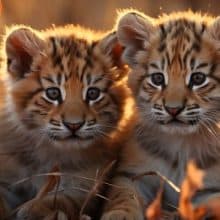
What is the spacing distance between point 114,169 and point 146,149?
0.63 ft

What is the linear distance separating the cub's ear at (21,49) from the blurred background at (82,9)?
2.63 m

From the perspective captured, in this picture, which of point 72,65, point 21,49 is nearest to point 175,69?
point 72,65

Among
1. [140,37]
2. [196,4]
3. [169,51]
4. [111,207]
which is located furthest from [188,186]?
[196,4]

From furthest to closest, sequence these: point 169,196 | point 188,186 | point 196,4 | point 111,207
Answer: point 196,4 → point 169,196 → point 111,207 → point 188,186

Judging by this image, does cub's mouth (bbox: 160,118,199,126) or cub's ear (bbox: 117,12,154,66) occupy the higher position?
cub's ear (bbox: 117,12,154,66)

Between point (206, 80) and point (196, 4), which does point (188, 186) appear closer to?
point (206, 80)

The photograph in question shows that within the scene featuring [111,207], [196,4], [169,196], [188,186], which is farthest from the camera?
[196,4]

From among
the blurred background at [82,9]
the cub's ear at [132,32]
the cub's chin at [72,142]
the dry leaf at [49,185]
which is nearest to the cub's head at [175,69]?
the cub's ear at [132,32]

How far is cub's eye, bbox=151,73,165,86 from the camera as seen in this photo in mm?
4508

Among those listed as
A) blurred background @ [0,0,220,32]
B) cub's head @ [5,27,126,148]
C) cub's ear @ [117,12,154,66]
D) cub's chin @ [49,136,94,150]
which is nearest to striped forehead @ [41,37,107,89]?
cub's head @ [5,27,126,148]

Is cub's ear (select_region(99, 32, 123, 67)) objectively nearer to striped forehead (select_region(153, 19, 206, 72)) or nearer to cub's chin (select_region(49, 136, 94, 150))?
striped forehead (select_region(153, 19, 206, 72))

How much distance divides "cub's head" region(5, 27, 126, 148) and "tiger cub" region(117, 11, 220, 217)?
121mm

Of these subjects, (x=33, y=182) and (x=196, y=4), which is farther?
(x=196, y=4)

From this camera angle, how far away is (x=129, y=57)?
189 inches
